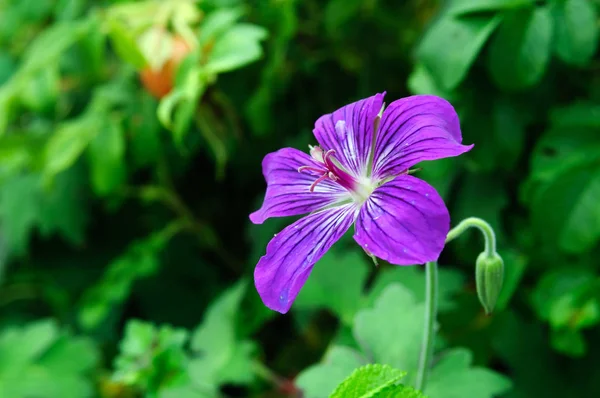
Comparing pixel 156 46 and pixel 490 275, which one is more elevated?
pixel 156 46

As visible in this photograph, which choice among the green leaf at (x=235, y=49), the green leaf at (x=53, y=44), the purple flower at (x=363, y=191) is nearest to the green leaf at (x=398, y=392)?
the purple flower at (x=363, y=191)

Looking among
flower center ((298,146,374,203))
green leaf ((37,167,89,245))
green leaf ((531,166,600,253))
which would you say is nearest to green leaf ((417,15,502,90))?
green leaf ((531,166,600,253))

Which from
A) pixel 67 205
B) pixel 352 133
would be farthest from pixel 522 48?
pixel 67 205

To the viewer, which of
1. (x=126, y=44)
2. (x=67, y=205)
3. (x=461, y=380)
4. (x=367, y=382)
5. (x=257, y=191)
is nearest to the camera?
(x=367, y=382)

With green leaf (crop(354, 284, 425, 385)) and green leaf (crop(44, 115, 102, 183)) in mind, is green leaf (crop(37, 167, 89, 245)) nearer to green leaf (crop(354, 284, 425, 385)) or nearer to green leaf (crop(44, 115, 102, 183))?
green leaf (crop(44, 115, 102, 183))

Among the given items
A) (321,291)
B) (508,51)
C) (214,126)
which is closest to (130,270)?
(214,126)

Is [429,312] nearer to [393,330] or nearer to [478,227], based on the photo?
[478,227]

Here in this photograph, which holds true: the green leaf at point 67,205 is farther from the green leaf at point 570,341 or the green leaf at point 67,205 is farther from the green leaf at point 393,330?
the green leaf at point 570,341
